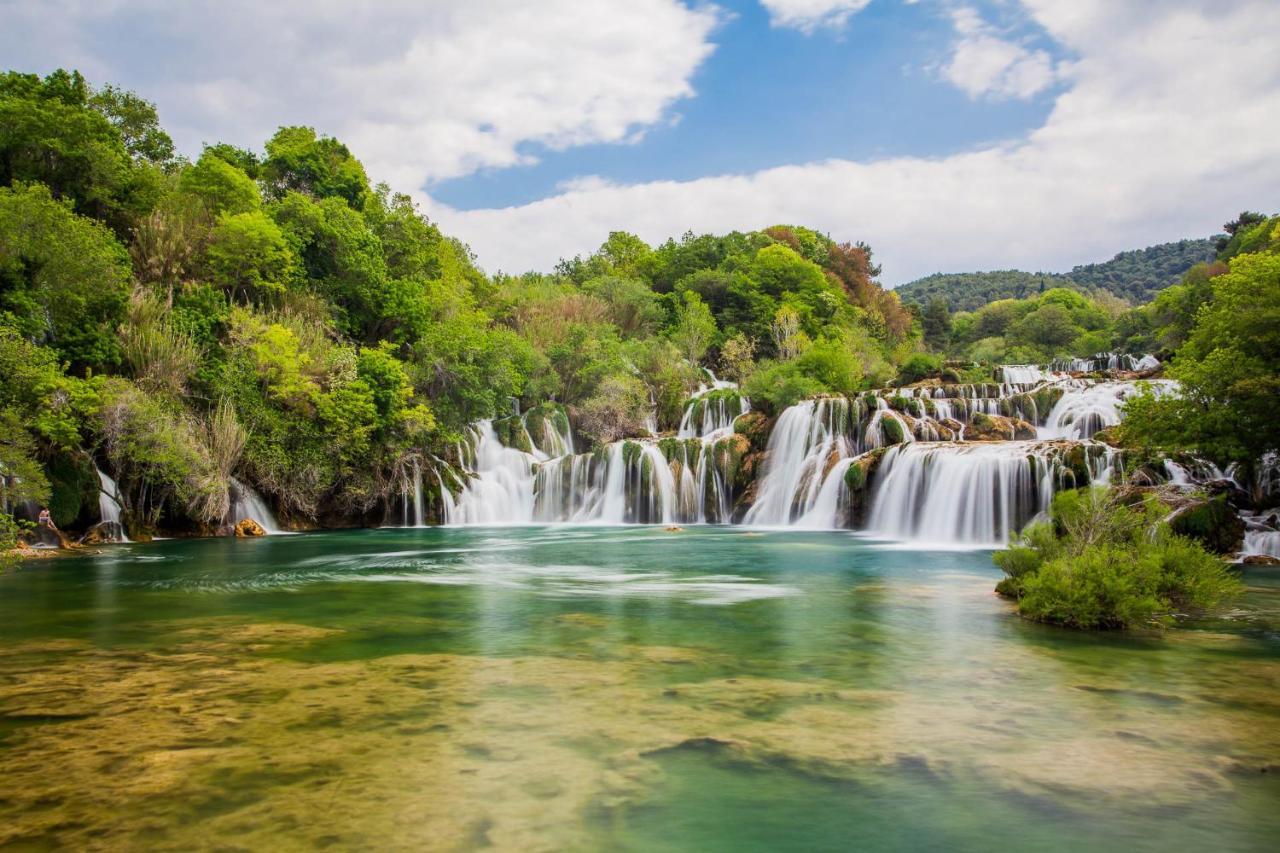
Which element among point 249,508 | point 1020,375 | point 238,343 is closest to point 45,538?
point 249,508

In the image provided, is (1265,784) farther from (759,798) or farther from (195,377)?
(195,377)

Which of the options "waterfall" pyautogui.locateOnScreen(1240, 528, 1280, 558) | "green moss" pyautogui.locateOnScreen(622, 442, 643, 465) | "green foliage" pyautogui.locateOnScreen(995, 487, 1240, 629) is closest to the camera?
"green foliage" pyautogui.locateOnScreen(995, 487, 1240, 629)

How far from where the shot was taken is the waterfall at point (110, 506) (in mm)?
23438

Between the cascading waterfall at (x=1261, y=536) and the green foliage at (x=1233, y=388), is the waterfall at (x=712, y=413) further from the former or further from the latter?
the cascading waterfall at (x=1261, y=536)

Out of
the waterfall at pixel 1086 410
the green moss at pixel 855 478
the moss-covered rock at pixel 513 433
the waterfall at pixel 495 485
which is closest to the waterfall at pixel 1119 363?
the waterfall at pixel 1086 410

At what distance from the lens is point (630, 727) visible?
606 cm

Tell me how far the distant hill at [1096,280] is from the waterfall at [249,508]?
11653cm

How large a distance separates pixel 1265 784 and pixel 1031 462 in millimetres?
17816

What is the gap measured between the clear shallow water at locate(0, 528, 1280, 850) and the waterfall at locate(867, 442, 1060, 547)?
960 centimetres

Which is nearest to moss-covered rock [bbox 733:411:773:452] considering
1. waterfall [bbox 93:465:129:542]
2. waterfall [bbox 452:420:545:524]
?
waterfall [bbox 452:420:545:524]

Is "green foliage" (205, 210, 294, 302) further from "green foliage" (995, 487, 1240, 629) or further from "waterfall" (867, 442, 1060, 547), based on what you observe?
"green foliage" (995, 487, 1240, 629)

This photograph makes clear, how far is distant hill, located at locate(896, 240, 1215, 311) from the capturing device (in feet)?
425

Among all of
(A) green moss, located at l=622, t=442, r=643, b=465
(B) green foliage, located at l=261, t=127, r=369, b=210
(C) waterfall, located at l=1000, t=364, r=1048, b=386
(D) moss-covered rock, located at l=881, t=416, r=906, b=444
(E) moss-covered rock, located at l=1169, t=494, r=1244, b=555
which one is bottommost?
(E) moss-covered rock, located at l=1169, t=494, r=1244, b=555

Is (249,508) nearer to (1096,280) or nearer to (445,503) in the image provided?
(445,503)
